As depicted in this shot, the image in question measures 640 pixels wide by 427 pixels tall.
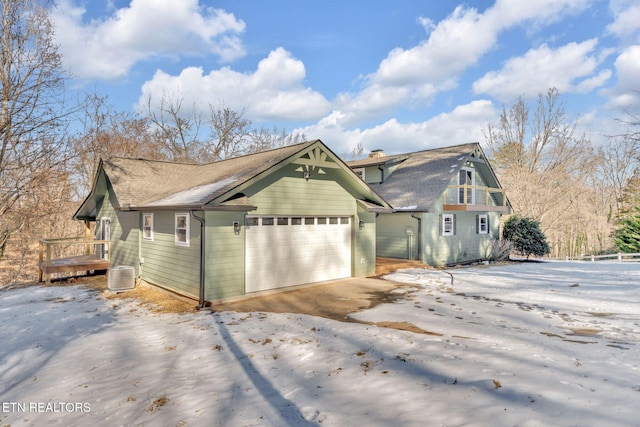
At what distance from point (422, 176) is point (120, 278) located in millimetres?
15737

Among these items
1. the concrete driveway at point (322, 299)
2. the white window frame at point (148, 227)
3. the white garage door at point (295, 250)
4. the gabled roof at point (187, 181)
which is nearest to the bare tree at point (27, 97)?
the gabled roof at point (187, 181)

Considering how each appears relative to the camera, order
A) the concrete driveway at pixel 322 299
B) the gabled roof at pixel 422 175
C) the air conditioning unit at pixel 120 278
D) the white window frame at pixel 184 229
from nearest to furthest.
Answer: the concrete driveway at pixel 322 299 → the white window frame at pixel 184 229 → the air conditioning unit at pixel 120 278 → the gabled roof at pixel 422 175

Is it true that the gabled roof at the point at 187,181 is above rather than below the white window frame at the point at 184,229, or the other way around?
above

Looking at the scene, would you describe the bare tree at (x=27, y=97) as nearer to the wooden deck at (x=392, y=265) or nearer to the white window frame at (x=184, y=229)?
the white window frame at (x=184, y=229)

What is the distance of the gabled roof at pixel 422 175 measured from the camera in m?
17.9

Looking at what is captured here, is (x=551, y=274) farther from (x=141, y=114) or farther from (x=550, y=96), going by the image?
(x=141, y=114)

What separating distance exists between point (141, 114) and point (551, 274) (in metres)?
31.5

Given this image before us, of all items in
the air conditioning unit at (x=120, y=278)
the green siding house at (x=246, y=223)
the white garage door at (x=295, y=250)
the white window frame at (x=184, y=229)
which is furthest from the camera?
the air conditioning unit at (x=120, y=278)

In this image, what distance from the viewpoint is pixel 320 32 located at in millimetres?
18453

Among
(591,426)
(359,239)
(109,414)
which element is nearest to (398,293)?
(359,239)

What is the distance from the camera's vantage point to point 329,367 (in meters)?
5.13

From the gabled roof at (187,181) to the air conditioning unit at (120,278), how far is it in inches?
83.7

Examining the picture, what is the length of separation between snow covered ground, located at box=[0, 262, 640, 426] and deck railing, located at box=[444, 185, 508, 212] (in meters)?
9.45

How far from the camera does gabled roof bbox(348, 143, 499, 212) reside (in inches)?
705
